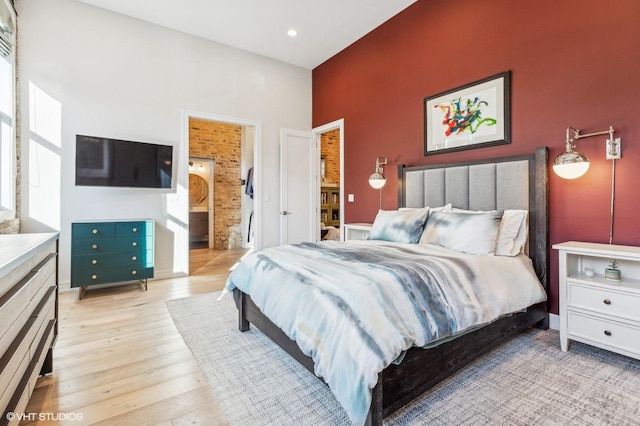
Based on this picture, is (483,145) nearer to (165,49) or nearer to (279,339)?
(279,339)

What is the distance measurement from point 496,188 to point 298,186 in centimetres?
318

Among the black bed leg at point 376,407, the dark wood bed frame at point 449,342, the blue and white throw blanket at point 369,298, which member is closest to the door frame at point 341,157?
the dark wood bed frame at point 449,342

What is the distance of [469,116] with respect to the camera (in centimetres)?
319

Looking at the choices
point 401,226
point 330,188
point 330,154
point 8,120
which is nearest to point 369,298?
A: point 401,226

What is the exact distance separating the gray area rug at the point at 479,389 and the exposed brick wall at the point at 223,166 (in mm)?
4938

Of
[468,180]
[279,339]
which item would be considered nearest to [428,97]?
[468,180]

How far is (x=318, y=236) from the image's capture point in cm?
552

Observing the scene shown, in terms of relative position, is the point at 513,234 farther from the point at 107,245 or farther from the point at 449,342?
the point at 107,245

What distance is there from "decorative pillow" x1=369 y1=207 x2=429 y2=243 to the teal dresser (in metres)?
2.72

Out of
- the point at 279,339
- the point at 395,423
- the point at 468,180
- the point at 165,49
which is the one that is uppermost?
the point at 165,49

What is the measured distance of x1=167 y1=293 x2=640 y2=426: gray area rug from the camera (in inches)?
59.7

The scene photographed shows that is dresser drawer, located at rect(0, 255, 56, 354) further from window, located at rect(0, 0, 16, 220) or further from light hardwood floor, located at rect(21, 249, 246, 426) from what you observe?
window, located at rect(0, 0, 16, 220)

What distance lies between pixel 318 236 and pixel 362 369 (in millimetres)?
4236

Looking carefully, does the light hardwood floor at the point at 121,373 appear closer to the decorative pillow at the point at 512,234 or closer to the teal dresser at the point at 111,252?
the teal dresser at the point at 111,252
